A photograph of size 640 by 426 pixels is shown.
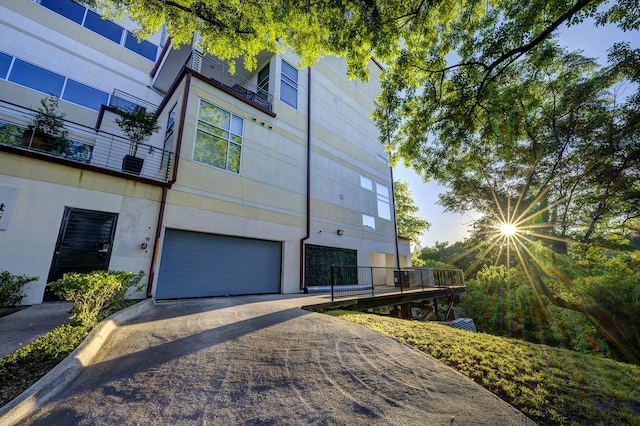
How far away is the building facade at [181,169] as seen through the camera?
6336 millimetres

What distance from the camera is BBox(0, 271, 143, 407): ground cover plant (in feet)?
7.64

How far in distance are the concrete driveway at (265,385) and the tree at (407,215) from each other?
22.1 metres

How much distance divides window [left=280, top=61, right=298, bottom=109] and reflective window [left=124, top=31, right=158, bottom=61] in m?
9.52

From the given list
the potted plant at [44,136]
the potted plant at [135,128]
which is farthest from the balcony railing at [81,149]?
the potted plant at [135,128]

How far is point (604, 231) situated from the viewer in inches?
508

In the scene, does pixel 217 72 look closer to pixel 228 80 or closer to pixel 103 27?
pixel 228 80

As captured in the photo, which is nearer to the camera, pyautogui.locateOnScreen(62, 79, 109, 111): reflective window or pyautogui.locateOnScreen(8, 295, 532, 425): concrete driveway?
pyautogui.locateOnScreen(8, 295, 532, 425): concrete driveway

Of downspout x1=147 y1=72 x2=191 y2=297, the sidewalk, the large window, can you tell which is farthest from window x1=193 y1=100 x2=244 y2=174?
the large window

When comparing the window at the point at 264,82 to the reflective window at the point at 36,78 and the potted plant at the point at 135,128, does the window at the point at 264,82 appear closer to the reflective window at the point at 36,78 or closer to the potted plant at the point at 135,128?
the potted plant at the point at 135,128

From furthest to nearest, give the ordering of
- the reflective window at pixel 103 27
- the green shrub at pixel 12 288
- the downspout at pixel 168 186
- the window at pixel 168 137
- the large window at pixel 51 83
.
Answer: the reflective window at pixel 103 27, the large window at pixel 51 83, the window at pixel 168 137, the downspout at pixel 168 186, the green shrub at pixel 12 288

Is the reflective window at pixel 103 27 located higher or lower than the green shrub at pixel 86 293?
higher

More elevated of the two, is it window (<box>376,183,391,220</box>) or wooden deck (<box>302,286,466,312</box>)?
window (<box>376,183,391,220</box>)

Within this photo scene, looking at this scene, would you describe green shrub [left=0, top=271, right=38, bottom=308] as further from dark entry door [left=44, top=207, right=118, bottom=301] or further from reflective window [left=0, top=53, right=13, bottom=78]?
reflective window [left=0, top=53, right=13, bottom=78]

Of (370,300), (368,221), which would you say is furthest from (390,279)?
(370,300)
